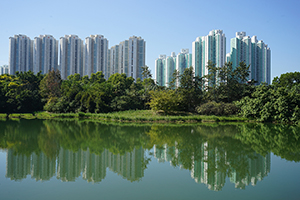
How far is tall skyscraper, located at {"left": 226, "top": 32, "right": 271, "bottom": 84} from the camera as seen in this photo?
37562 millimetres

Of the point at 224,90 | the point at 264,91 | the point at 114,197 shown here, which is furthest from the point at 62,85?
the point at 114,197

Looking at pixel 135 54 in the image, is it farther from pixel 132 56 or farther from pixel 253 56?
pixel 253 56

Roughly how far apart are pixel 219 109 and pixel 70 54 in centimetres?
3368

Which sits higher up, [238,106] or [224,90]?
[224,90]

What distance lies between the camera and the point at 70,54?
45531mm

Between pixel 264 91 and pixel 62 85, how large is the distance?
2137cm

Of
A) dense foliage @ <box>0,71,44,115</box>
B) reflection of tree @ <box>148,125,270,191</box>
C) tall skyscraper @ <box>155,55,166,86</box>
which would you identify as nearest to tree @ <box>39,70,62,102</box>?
dense foliage @ <box>0,71,44,115</box>

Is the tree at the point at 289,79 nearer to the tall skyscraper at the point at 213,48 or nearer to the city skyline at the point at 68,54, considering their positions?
the tall skyscraper at the point at 213,48

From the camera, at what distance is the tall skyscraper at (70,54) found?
45.1 m

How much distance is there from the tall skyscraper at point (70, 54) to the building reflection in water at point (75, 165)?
133 feet

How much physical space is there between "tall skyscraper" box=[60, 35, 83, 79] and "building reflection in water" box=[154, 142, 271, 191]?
41.4 meters

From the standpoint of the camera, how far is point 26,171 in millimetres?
5543

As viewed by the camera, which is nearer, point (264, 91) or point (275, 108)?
point (275, 108)

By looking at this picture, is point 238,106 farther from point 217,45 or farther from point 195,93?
point 217,45
